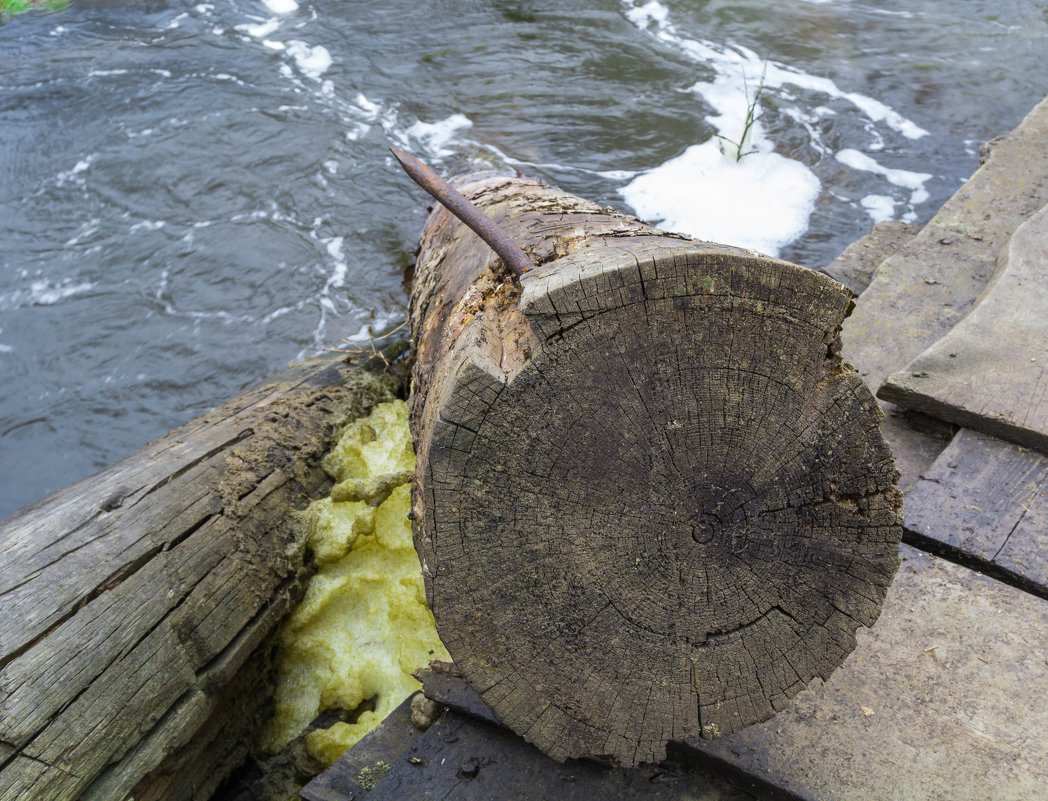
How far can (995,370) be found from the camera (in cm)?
272

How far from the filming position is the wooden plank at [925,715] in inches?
70.4

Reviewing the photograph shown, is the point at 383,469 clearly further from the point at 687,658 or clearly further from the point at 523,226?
the point at 687,658

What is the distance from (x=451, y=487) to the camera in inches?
59.9

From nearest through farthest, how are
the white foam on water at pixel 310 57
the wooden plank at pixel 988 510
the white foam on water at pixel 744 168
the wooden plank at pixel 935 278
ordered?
the wooden plank at pixel 988 510, the wooden plank at pixel 935 278, the white foam on water at pixel 744 168, the white foam on water at pixel 310 57

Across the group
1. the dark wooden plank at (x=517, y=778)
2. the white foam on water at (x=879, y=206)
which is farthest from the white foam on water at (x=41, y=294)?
the white foam on water at (x=879, y=206)

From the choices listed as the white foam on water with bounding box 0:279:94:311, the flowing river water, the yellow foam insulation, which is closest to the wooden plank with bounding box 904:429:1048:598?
the yellow foam insulation

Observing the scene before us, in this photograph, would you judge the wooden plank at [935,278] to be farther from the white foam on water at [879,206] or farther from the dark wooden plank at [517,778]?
the dark wooden plank at [517,778]

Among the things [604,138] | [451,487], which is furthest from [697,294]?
[604,138]

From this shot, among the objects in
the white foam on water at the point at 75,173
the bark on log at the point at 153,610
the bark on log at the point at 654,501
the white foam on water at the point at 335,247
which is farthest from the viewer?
the white foam on water at the point at 75,173

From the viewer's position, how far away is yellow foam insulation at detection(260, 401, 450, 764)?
2.55 metres

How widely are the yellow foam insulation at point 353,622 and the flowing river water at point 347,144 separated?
2.09m

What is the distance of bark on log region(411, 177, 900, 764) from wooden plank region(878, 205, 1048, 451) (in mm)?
1303

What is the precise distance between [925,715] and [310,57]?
7347mm

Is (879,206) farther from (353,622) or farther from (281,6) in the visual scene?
(281,6)
